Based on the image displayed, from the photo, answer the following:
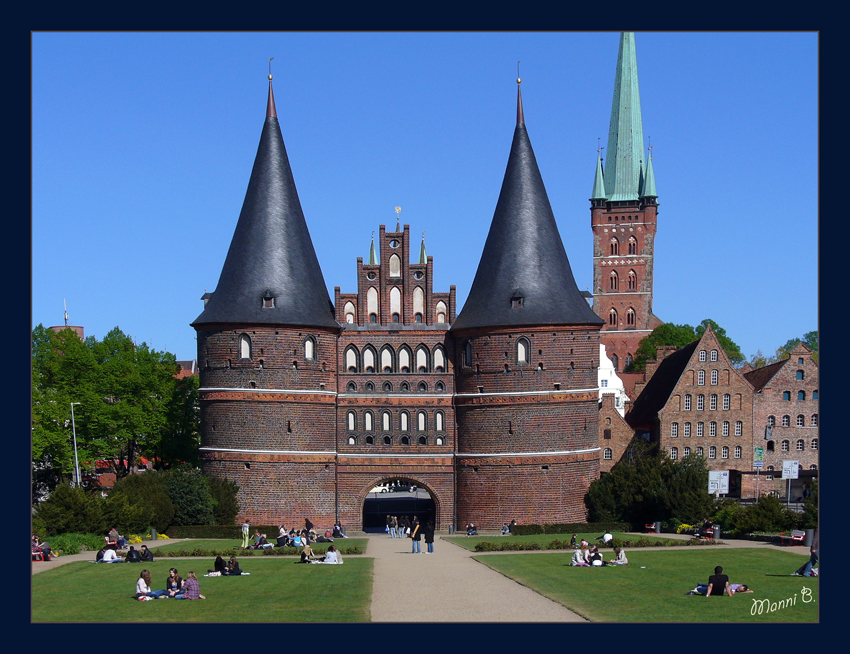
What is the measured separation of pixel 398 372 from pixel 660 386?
2686 cm

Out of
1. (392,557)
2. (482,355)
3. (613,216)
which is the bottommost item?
(392,557)

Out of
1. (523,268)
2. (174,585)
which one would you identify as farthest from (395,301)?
(174,585)

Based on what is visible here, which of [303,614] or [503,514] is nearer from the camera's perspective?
[303,614]

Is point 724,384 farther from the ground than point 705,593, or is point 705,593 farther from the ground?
point 724,384

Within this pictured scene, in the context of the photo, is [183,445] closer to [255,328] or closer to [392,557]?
[255,328]

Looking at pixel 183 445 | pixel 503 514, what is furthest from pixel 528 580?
pixel 183 445

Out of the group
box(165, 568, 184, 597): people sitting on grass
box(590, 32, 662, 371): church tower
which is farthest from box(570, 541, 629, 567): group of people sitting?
box(590, 32, 662, 371): church tower

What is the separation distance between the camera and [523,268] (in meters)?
52.5

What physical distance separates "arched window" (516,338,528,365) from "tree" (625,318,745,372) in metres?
57.2

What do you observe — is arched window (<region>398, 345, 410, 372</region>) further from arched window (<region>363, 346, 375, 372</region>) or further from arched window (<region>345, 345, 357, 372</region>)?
arched window (<region>345, 345, 357, 372</region>)

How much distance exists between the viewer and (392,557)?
38750 millimetres

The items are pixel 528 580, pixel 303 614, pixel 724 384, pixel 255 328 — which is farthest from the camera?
pixel 724 384

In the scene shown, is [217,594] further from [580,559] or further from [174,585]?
[580,559]
